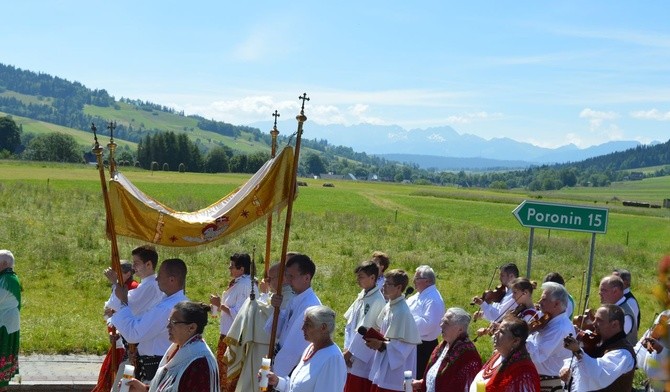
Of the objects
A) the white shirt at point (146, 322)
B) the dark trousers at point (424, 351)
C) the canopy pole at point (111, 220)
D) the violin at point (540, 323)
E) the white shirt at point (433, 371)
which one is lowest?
the dark trousers at point (424, 351)

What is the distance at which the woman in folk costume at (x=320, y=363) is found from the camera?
19.6 feet

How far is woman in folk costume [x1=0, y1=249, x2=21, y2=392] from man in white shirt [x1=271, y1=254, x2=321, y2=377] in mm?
3150

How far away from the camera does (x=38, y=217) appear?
99.4 ft

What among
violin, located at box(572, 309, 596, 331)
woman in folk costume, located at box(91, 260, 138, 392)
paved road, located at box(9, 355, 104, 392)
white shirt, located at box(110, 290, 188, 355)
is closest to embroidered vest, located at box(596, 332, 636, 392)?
violin, located at box(572, 309, 596, 331)

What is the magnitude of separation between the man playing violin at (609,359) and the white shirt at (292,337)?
2553 mm

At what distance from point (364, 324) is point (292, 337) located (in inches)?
50.7

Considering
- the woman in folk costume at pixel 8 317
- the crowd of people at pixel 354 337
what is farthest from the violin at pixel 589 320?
the woman in folk costume at pixel 8 317

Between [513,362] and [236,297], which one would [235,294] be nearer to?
[236,297]

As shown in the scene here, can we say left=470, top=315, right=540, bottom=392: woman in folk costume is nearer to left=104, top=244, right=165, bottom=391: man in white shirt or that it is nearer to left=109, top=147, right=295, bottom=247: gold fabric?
left=109, top=147, right=295, bottom=247: gold fabric

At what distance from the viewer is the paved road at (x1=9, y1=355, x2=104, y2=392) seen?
9742 mm

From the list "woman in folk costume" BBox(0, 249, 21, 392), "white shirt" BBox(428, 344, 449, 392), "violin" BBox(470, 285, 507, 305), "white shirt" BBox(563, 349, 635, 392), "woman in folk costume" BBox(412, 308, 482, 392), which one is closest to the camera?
"white shirt" BBox(563, 349, 635, 392)

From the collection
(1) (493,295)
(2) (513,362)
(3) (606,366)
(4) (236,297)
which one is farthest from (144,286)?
(3) (606,366)

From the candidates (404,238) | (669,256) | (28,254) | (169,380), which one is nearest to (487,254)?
(404,238)

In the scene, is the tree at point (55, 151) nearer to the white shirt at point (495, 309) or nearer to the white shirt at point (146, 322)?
the white shirt at point (495, 309)
